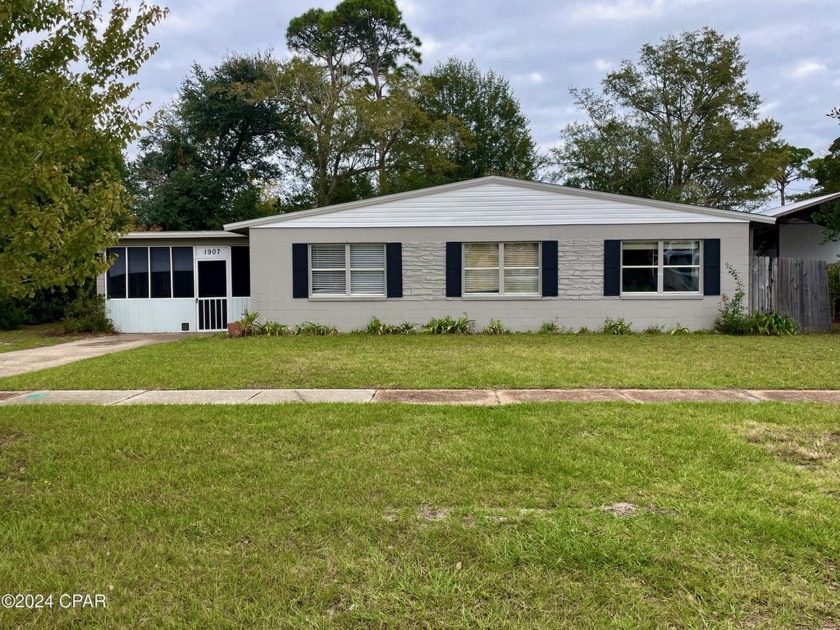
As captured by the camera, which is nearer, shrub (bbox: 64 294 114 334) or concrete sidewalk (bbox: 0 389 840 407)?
concrete sidewalk (bbox: 0 389 840 407)

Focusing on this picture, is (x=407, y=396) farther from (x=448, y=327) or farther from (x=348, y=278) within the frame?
(x=348, y=278)

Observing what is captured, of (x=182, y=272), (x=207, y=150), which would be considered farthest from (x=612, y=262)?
(x=207, y=150)

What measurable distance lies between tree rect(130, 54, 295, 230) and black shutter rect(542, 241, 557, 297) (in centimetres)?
1507

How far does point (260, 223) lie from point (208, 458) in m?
10.5

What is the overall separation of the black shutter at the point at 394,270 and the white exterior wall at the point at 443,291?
164 millimetres

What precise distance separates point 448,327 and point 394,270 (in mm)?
2036

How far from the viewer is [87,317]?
584 inches

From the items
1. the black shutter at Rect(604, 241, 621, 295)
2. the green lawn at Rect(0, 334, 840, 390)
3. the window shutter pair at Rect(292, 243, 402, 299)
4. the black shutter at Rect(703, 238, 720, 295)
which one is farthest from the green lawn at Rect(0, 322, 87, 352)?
the black shutter at Rect(703, 238, 720, 295)

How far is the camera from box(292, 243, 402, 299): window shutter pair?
13.7 meters

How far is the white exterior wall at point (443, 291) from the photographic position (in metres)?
13.5

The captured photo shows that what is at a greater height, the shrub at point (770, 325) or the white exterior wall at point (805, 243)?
the white exterior wall at point (805, 243)

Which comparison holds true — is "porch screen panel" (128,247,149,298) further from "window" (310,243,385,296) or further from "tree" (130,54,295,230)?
"tree" (130,54,295,230)

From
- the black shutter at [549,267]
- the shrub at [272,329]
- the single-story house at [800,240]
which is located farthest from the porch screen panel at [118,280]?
the single-story house at [800,240]

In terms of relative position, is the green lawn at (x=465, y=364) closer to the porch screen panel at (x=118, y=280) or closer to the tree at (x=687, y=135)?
the porch screen panel at (x=118, y=280)
